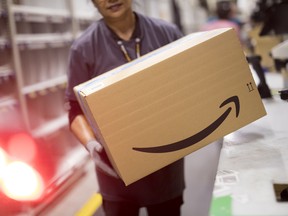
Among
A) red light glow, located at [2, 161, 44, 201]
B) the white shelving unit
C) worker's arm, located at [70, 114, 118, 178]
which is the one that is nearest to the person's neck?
worker's arm, located at [70, 114, 118, 178]

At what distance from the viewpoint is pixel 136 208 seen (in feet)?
4.51

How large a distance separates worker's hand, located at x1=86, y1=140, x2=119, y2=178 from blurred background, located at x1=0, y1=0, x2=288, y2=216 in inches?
32.2

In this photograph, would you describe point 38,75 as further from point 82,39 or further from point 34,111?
point 82,39

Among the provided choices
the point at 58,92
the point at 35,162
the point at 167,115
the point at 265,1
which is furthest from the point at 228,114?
the point at 265,1

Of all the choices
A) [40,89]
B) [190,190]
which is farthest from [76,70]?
[40,89]

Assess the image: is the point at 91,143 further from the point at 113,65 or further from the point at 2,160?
the point at 2,160

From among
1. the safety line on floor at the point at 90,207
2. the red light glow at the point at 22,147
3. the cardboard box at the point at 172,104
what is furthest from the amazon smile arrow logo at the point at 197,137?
the red light glow at the point at 22,147

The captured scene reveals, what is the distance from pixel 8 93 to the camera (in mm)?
2572

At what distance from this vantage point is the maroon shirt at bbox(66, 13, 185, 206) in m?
1.31

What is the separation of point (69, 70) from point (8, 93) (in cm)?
144

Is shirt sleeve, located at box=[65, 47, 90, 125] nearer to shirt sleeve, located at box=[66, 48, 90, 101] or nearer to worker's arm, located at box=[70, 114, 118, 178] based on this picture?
shirt sleeve, located at box=[66, 48, 90, 101]

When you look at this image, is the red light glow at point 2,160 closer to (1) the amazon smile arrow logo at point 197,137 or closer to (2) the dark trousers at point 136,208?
(2) the dark trousers at point 136,208

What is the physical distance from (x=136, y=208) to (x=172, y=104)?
0.61 m

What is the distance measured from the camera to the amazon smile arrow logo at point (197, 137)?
3.08ft
